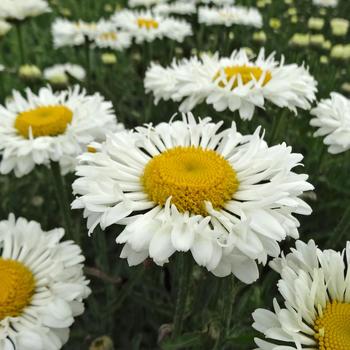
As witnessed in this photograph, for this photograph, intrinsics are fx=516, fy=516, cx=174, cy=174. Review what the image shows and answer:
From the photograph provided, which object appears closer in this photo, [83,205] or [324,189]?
[83,205]

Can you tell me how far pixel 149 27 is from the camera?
11.6 feet

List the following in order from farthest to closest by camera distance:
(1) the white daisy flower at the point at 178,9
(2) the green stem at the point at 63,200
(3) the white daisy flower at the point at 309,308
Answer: (1) the white daisy flower at the point at 178,9, (2) the green stem at the point at 63,200, (3) the white daisy flower at the point at 309,308


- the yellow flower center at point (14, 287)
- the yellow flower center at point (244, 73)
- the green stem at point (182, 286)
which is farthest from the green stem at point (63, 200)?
the yellow flower center at point (244, 73)

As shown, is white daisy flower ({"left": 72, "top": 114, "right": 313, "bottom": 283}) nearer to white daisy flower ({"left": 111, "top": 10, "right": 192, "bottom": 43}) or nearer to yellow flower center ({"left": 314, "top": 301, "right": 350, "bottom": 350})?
yellow flower center ({"left": 314, "top": 301, "right": 350, "bottom": 350})

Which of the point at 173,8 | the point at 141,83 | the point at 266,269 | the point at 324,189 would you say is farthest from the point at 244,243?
the point at 173,8

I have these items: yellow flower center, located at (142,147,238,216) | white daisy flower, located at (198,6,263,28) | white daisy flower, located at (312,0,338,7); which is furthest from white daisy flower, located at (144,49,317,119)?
white daisy flower, located at (312,0,338,7)

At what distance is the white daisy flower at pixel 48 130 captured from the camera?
199 centimetres

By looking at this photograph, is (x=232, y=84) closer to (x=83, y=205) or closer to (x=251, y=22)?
(x=83, y=205)

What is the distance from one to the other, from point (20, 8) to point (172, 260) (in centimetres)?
236

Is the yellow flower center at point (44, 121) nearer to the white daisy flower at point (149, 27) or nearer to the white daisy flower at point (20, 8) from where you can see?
the white daisy flower at point (20, 8)

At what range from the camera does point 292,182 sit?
124 cm

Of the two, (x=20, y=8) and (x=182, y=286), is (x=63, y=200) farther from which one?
(x=20, y=8)

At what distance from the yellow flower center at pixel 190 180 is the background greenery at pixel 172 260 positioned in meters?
0.26

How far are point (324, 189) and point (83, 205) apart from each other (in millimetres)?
1658
